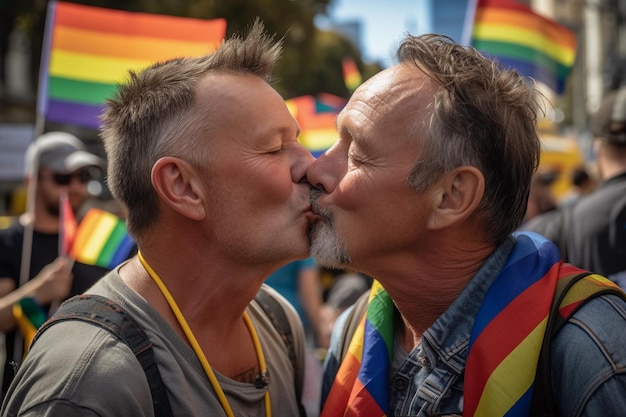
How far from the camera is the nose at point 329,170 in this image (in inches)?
102

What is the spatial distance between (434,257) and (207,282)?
702 mm

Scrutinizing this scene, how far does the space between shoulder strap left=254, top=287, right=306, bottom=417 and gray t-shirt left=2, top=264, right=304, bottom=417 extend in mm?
378

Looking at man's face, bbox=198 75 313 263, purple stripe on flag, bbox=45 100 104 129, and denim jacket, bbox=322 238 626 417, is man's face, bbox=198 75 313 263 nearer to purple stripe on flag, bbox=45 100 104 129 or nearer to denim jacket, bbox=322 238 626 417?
denim jacket, bbox=322 238 626 417

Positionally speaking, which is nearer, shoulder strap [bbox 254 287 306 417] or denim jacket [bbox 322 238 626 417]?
denim jacket [bbox 322 238 626 417]

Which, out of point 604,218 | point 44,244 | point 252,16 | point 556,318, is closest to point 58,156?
point 44,244

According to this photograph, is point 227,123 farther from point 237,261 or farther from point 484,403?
point 484,403

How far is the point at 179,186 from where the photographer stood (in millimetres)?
2549

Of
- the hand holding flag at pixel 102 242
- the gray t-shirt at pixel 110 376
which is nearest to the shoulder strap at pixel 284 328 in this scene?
the gray t-shirt at pixel 110 376

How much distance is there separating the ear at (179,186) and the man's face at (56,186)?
269cm

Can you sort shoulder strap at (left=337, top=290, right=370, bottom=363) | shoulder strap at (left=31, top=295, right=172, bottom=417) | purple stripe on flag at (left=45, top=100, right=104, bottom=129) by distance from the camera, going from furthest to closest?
purple stripe on flag at (left=45, top=100, right=104, bottom=129), shoulder strap at (left=337, top=290, right=370, bottom=363), shoulder strap at (left=31, top=295, right=172, bottom=417)

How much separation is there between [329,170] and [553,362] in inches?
35.3

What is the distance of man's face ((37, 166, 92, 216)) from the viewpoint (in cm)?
503

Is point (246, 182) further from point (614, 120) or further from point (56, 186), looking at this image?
point (56, 186)

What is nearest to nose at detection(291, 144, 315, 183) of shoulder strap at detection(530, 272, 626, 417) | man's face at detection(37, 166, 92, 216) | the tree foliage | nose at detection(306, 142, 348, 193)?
nose at detection(306, 142, 348, 193)
